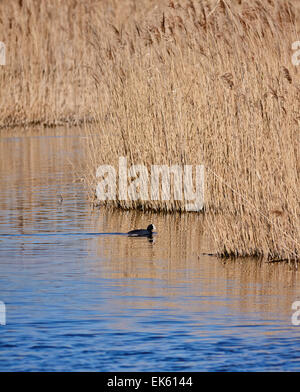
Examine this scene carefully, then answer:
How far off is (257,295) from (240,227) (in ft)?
4.36

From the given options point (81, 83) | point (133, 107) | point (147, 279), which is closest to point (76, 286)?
point (147, 279)

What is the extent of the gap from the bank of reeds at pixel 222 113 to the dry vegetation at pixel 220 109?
0.01m

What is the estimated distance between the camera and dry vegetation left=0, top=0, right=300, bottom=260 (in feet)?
31.0

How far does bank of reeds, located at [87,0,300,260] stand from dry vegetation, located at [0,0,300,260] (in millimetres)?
12

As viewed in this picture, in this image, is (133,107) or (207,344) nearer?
(207,344)

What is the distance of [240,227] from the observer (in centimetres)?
955
